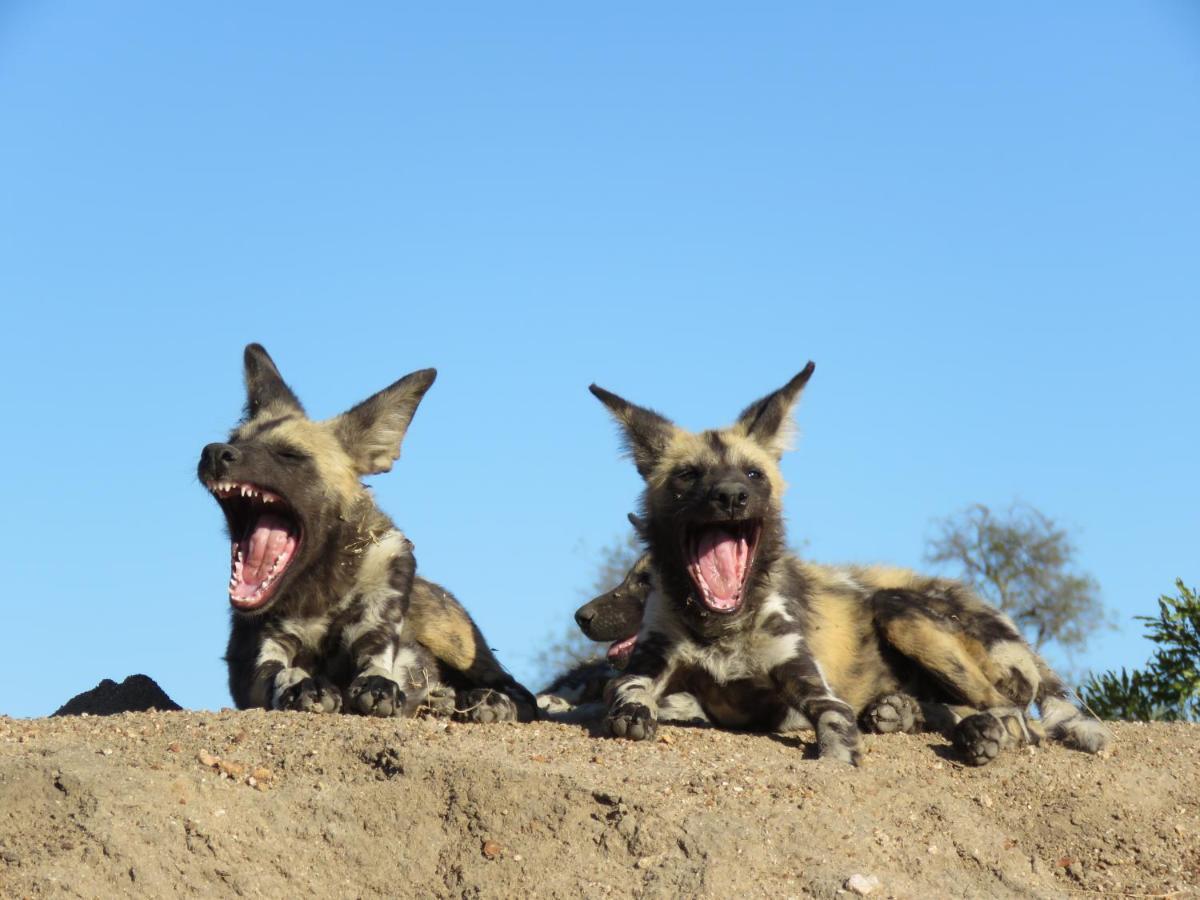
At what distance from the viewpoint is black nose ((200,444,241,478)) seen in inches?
261

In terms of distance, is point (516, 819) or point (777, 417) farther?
point (777, 417)

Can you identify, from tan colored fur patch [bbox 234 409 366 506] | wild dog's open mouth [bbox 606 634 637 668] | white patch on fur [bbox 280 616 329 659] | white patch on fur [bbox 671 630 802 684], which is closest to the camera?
white patch on fur [bbox 671 630 802 684]

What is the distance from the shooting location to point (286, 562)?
22.7ft

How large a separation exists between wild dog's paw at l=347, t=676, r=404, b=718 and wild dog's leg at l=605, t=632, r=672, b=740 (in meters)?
0.89

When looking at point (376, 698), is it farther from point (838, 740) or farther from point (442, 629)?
point (838, 740)

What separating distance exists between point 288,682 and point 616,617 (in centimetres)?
270

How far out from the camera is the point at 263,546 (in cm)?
695

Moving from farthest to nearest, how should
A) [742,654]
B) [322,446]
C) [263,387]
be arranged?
[263,387], [322,446], [742,654]

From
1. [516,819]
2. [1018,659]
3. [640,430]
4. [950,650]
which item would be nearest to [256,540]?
[640,430]

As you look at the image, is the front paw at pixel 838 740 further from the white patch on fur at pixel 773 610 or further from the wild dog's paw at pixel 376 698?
the wild dog's paw at pixel 376 698

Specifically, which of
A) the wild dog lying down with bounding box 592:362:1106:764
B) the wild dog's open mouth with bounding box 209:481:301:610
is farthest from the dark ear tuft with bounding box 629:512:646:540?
the wild dog's open mouth with bounding box 209:481:301:610

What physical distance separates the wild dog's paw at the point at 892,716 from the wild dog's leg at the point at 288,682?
2413mm

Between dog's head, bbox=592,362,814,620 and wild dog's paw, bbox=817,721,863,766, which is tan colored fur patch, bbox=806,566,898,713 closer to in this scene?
dog's head, bbox=592,362,814,620

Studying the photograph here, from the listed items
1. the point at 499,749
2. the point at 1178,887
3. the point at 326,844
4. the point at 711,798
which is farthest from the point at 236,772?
the point at 1178,887
